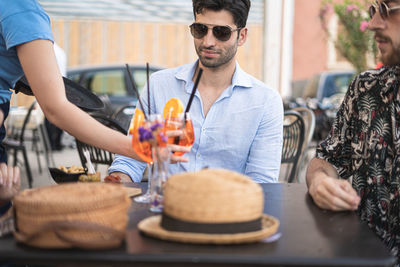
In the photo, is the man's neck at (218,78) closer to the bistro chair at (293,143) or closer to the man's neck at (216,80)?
the man's neck at (216,80)

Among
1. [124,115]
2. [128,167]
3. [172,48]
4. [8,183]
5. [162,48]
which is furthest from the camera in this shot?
[162,48]

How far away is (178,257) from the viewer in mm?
1155

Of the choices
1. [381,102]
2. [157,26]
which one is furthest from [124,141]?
[157,26]

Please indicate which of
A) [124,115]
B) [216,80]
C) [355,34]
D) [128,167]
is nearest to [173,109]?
[128,167]

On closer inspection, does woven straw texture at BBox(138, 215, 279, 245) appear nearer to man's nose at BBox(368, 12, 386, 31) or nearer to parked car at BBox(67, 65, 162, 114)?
man's nose at BBox(368, 12, 386, 31)

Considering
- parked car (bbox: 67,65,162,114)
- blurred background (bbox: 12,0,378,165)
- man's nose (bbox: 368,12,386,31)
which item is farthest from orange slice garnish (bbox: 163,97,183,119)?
parked car (bbox: 67,65,162,114)

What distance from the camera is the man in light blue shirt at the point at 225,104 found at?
8.29 feet

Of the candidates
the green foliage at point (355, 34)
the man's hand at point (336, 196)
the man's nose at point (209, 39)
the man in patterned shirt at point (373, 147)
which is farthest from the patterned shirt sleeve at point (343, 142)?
the green foliage at point (355, 34)

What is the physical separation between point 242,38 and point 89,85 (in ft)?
27.6

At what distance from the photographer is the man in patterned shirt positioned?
1.79 meters

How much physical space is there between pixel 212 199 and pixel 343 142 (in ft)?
3.33

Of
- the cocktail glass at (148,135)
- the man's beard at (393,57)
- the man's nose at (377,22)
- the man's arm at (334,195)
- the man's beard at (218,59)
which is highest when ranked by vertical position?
the man's nose at (377,22)

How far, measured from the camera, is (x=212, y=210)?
122cm

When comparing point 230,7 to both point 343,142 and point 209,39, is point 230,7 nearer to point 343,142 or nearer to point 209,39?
point 209,39
